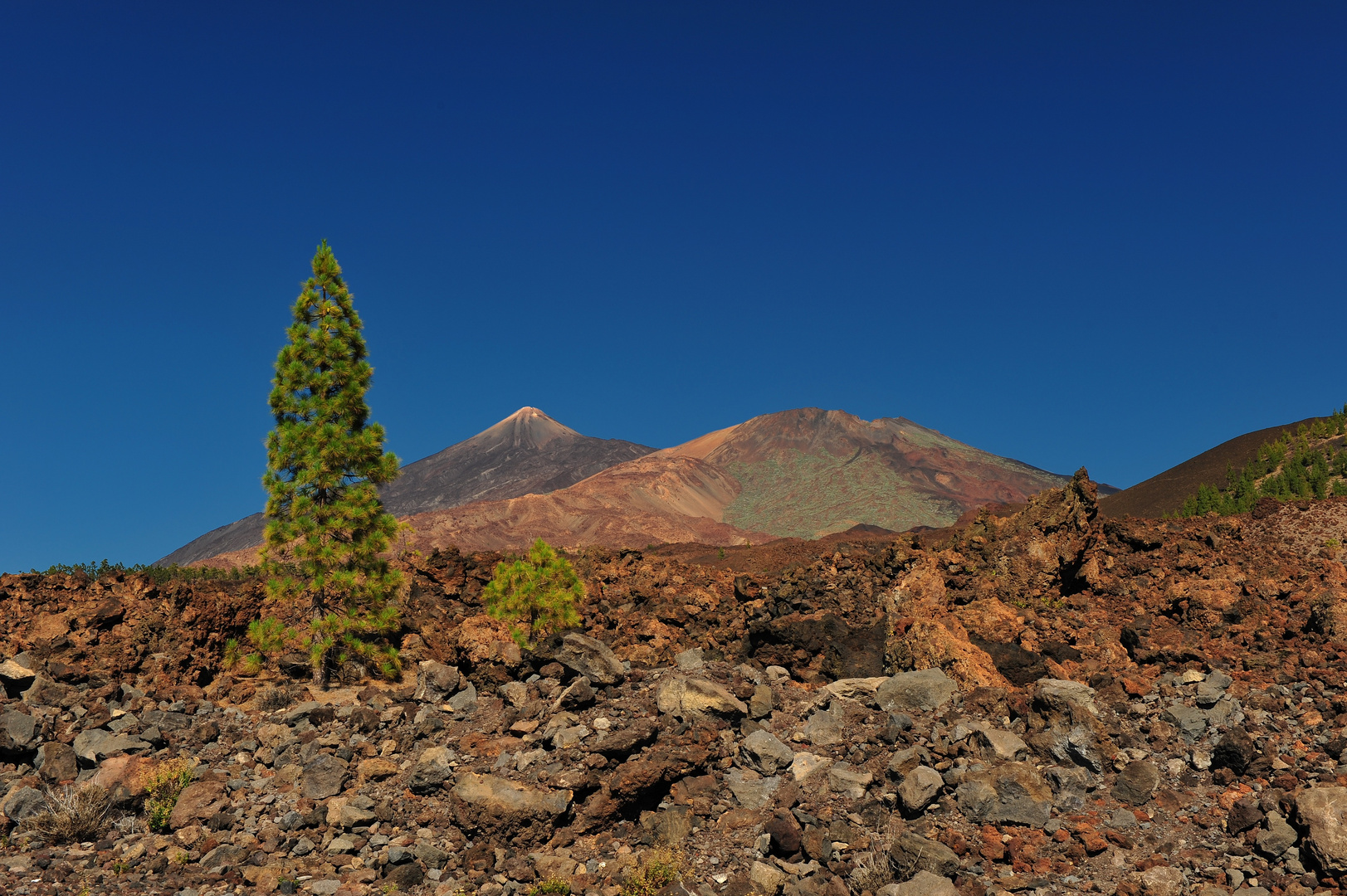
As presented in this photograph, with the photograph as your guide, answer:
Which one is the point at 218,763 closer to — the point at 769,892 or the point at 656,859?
the point at 656,859

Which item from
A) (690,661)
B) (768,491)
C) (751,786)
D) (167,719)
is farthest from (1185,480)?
(768,491)

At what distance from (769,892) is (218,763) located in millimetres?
6943

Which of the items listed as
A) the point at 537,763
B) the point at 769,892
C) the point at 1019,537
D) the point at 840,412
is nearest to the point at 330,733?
the point at 537,763

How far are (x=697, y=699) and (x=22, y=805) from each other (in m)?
7.54

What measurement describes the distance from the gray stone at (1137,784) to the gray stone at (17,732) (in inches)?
490

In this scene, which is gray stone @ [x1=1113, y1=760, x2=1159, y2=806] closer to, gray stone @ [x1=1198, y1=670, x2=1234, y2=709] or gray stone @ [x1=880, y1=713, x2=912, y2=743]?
gray stone @ [x1=1198, y1=670, x2=1234, y2=709]

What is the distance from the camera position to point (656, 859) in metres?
7.95

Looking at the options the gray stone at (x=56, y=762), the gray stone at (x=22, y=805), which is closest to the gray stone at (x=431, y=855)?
the gray stone at (x=22, y=805)

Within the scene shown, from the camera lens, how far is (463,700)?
10.9 m

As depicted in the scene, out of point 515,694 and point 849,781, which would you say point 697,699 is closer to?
point 849,781

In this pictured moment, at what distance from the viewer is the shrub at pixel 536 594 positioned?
14836mm

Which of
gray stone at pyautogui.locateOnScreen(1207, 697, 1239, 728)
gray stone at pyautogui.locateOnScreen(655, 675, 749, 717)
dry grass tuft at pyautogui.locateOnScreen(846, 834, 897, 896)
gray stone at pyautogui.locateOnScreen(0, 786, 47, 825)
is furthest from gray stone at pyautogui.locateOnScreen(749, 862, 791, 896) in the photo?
gray stone at pyautogui.locateOnScreen(0, 786, 47, 825)

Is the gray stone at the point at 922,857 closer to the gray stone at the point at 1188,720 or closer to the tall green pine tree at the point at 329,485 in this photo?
the gray stone at the point at 1188,720

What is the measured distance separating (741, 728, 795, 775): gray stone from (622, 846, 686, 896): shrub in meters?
1.57
